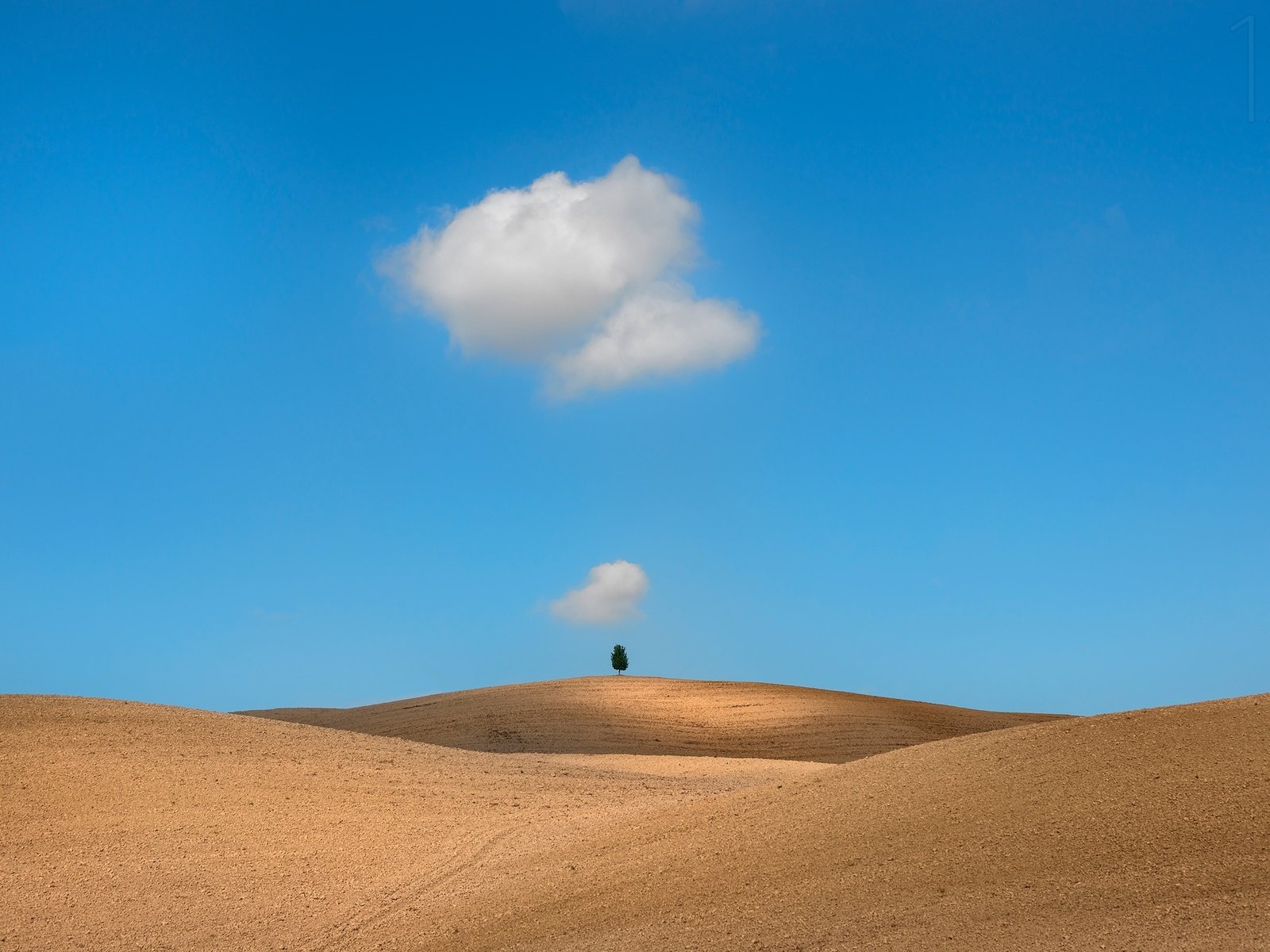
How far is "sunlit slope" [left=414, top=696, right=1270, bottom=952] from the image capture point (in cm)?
663

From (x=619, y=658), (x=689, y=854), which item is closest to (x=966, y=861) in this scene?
(x=689, y=854)

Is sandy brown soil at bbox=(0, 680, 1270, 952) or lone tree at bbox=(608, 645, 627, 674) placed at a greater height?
lone tree at bbox=(608, 645, 627, 674)

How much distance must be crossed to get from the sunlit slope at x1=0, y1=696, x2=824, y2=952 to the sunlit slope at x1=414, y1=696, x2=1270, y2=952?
3.67 feet

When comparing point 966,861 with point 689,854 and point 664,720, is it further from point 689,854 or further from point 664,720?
point 664,720

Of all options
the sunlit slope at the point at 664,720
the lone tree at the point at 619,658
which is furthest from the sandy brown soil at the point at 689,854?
the lone tree at the point at 619,658

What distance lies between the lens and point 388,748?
17.1m

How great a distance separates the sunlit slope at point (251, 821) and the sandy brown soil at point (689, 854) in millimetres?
42

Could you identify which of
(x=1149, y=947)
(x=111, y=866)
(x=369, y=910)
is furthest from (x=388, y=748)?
(x=1149, y=947)

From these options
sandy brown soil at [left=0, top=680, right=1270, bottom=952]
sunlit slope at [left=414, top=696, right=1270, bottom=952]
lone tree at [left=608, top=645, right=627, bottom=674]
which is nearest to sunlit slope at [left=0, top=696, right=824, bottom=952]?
sandy brown soil at [left=0, top=680, right=1270, bottom=952]

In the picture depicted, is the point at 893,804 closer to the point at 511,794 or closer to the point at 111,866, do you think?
the point at 511,794

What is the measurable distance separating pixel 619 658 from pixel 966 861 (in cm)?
2805

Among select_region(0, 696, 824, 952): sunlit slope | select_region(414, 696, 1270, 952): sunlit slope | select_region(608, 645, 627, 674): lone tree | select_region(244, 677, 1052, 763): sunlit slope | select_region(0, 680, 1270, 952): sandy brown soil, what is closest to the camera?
select_region(414, 696, 1270, 952): sunlit slope

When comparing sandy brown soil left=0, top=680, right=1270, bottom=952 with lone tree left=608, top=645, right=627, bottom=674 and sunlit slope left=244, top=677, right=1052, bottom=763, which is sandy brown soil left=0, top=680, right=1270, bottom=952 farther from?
lone tree left=608, top=645, right=627, bottom=674

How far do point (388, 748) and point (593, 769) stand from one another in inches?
133
